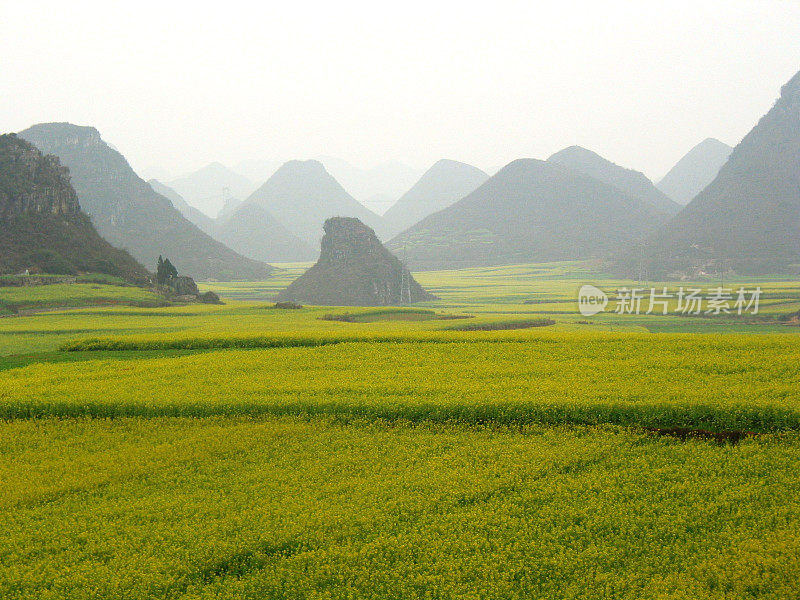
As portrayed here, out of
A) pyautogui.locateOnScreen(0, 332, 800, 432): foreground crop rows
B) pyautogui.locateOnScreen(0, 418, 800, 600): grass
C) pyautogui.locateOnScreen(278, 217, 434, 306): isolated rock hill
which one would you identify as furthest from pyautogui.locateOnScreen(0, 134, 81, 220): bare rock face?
pyautogui.locateOnScreen(0, 418, 800, 600): grass

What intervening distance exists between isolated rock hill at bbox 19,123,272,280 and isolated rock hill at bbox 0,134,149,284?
72918mm

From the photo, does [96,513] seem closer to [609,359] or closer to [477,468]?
[477,468]

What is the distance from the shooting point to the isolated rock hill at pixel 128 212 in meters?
173

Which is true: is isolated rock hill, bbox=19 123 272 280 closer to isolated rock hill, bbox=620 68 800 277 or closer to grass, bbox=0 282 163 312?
grass, bbox=0 282 163 312

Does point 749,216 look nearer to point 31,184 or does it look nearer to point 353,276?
point 353,276

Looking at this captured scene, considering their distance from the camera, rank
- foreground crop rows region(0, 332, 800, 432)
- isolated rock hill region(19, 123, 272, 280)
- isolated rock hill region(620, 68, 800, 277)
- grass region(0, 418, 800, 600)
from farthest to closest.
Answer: isolated rock hill region(19, 123, 272, 280) < isolated rock hill region(620, 68, 800, 277) < foreground crop rows region(0, 332, 800, 432) < grass region(0, 418, 800, 600)

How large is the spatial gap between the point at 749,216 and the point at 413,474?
160580 mm

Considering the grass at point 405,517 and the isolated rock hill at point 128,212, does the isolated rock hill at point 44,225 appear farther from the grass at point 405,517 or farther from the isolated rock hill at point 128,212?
the isolated rock hill at point 128,212

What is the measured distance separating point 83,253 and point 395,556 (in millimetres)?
86389

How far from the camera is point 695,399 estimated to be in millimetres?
16781

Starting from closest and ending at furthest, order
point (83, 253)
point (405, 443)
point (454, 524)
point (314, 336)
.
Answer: point (454, 524) → point (405, 443) → point (314, 336) → point (83, 253)

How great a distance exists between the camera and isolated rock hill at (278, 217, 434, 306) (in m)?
108

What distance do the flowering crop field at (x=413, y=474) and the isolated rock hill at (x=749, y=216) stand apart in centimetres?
12496

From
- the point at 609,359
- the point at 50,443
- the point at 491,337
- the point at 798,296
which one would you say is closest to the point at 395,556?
the point at 50,443
